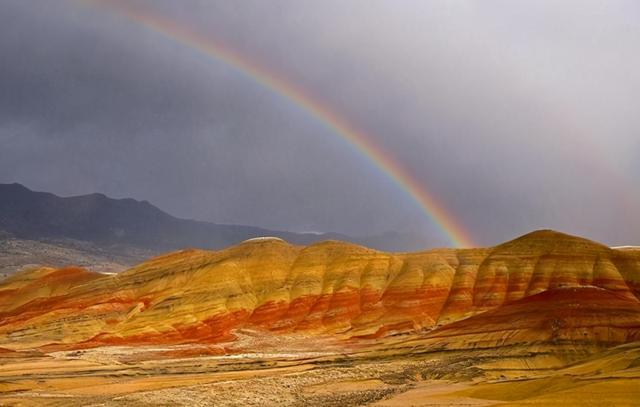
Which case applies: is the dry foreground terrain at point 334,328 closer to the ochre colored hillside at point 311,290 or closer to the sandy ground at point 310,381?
the sandy ground at point 310,381

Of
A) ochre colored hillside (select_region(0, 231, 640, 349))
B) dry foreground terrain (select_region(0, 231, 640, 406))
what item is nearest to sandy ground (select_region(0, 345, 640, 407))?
dry foreground terrain (select_region(0, 231, 640, 406))

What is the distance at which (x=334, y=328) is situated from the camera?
417ft

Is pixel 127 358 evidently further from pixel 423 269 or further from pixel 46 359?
pixel 423 269

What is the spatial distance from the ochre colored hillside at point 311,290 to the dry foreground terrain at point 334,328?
41 cm

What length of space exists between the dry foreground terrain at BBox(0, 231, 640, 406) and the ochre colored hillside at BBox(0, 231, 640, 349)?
412 millimetres

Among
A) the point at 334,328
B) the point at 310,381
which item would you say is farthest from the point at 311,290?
the point at 310,381

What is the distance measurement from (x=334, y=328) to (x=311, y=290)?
15.9 metres

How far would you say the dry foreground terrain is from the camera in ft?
196

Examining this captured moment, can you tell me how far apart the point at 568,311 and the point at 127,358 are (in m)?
60.2

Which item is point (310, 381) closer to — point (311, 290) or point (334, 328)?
point (334, 328)

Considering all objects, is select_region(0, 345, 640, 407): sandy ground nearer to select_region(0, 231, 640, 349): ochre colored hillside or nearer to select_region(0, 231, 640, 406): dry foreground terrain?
select_region(0, 231, 640, 406): dry foreground terrain

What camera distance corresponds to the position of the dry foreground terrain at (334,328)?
5984 centimetres

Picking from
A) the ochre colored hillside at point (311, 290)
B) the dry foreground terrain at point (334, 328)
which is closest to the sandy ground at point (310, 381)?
the dry foreground terrain at point (334, 328)

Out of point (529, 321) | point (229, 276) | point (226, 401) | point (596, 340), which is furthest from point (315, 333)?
point (226, 401)
